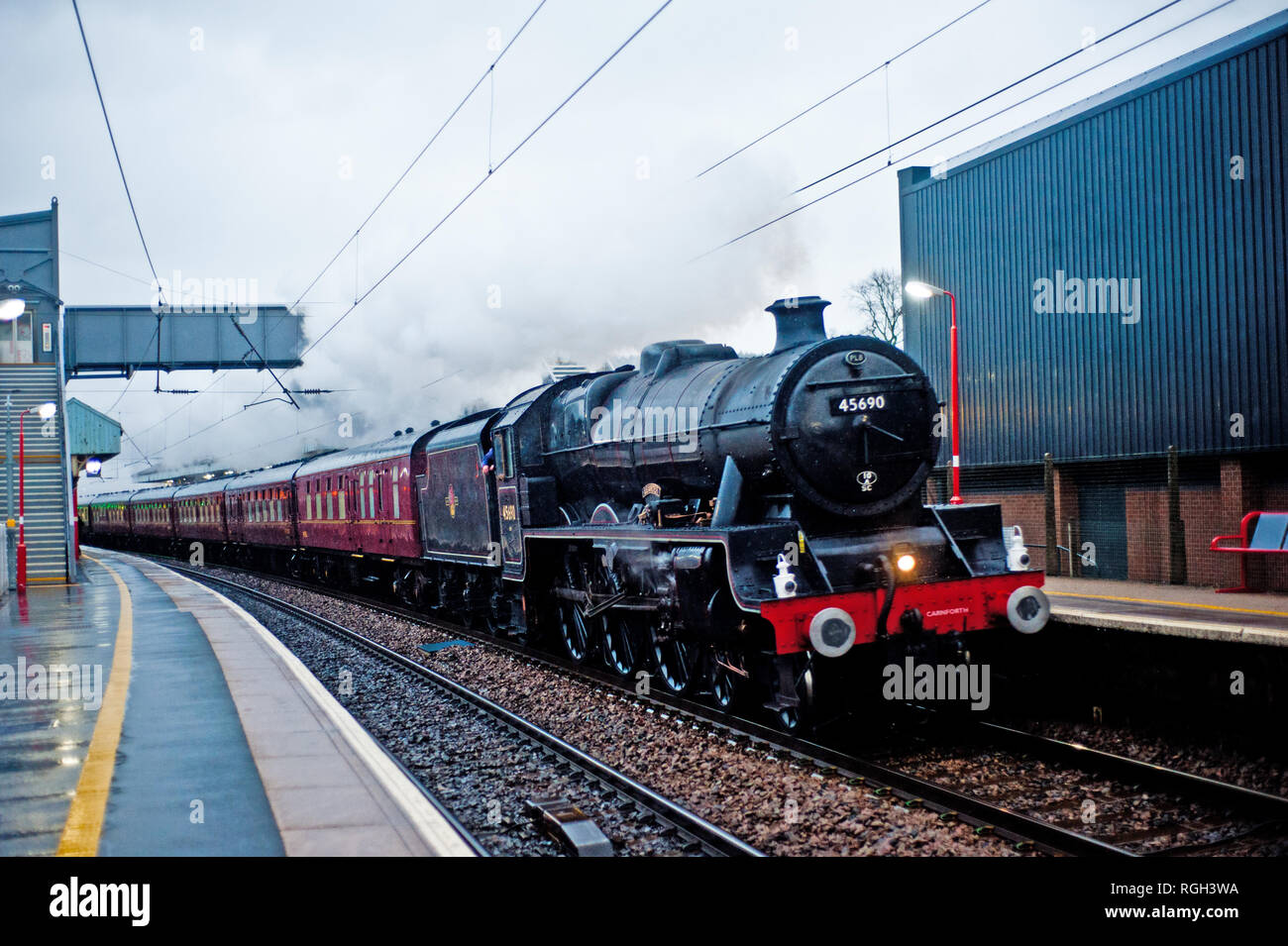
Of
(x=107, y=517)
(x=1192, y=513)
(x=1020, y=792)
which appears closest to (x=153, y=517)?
(x=107, y=517)

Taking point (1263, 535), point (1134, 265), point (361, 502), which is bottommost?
point (1263, 535)

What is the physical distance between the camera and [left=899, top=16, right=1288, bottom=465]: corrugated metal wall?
46.5 ft

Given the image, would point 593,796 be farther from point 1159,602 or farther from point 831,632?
point 1159,602

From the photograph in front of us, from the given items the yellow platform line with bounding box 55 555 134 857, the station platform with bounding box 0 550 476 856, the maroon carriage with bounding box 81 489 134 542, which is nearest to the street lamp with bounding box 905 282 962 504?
the station platform with bounding box 0 550 476 856

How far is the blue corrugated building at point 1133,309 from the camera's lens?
14258 mm

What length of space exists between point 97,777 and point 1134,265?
51.6 ft

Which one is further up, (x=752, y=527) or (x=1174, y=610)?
(x=752, y=527)

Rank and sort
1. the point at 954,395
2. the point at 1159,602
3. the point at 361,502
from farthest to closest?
the point at 361,502 → the point at 954,395 → the point at 1159,602

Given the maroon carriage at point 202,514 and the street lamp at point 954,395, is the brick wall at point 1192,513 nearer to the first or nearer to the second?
the street lamp at point 954,395

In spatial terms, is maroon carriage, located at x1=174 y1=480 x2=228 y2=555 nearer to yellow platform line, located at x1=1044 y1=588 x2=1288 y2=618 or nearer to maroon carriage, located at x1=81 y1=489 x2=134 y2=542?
maroon carriage, located at x1=81 y1=489 x2=134 y2=542

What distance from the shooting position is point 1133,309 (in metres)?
16.1

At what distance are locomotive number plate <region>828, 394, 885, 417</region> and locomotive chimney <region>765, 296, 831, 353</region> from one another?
82 cm

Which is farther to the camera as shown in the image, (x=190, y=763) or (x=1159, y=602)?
(x=1159, y=602)
